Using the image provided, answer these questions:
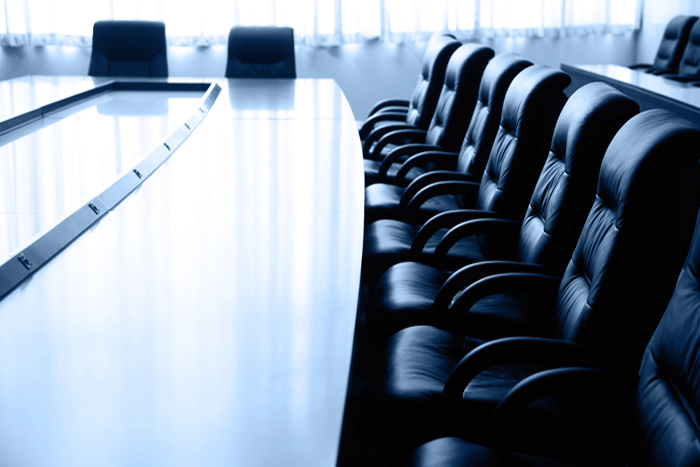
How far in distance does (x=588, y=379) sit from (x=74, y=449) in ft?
3.00

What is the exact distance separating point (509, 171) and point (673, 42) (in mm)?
4259

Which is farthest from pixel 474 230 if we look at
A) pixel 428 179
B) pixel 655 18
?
pixel 655 18

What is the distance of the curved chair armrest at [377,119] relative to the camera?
4480 mm

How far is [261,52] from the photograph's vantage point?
5266 mm

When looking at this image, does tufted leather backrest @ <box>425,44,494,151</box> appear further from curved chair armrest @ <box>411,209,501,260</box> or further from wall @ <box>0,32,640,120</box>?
wall @ <box>0,32,640,120</box>

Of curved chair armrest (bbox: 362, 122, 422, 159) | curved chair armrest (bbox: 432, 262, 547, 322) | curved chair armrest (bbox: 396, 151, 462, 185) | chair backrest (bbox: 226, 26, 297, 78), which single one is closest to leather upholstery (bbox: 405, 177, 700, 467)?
curved chair armrest (bbox: 432, 262, 547, 322)

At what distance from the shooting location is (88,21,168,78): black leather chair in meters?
5.09

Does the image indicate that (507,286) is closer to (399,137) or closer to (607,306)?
(607,306)

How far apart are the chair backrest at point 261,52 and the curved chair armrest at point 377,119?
951mm

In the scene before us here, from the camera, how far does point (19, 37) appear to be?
6.37 meters

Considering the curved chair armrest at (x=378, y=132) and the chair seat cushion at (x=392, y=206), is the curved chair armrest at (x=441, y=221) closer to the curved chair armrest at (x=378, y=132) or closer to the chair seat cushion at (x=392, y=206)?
the chair seat cushion at (x=392, y=206)

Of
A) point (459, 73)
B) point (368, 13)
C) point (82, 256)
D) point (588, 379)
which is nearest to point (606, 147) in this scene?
point (588, 379)

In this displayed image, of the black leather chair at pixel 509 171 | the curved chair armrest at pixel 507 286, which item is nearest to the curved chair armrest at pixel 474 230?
the black leather chair at pixel 509 171

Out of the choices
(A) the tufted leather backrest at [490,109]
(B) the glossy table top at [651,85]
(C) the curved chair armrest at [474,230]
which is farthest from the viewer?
(B) the glossy table top at [651,85]
